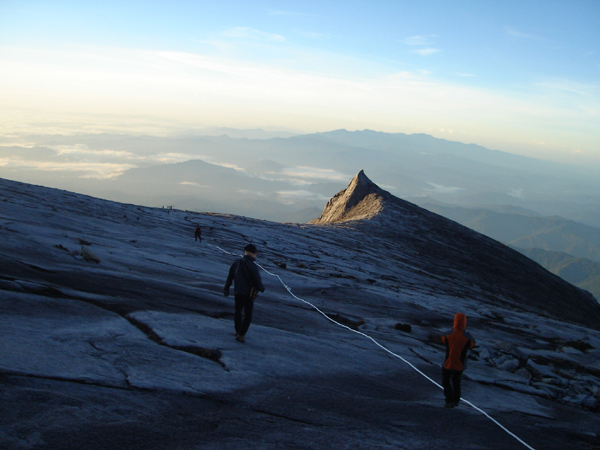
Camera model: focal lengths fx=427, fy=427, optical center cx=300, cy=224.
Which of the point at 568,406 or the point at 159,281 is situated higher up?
the point at 159,281

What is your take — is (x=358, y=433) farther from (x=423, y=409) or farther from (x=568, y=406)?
(x=568, y=406)

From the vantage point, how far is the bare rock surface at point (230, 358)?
19.6 ft

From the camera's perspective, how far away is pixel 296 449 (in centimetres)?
585

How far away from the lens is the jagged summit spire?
49875 millimetres

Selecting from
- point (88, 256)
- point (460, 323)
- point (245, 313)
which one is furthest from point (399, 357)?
point (88, 256)

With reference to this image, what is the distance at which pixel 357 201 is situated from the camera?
52656 mm

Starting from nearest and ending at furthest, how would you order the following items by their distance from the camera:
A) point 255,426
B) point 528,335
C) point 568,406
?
point 255,426 < point 568,406 < point 528,335

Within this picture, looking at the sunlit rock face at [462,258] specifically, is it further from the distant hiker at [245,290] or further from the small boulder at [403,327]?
the distant hiker at [245,290]

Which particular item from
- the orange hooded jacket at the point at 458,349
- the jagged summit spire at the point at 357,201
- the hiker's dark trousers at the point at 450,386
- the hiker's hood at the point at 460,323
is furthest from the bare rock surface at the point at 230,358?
the jagged summit spire at the point at 357,201

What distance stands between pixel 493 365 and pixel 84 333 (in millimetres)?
11085

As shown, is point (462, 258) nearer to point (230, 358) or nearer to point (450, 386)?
point (450, 386)

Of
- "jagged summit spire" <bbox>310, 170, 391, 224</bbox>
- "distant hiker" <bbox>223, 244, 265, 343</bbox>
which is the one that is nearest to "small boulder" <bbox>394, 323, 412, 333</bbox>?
"distant hiker" <bbox>223, 244, 265, 343</bbox>

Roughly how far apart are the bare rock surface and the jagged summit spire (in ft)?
90.3

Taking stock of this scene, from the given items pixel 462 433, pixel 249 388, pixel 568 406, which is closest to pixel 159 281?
pixel 249 388
